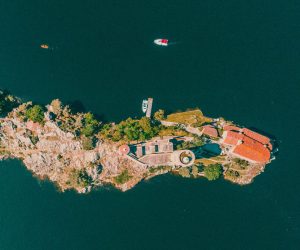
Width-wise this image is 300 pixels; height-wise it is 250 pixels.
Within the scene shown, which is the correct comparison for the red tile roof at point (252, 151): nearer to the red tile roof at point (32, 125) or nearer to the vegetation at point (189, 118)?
the vegetation at point (189, 118)

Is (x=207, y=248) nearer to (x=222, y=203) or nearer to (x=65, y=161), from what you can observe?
(x=222, y=203)

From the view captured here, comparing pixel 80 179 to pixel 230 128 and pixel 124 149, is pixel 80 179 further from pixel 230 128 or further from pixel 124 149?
pixel 230 128

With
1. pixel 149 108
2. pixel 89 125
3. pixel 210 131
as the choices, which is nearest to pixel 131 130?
pixel 149 108

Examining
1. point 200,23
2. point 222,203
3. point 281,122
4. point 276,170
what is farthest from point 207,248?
point 200,23

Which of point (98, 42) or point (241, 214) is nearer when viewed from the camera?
point (241, 214)

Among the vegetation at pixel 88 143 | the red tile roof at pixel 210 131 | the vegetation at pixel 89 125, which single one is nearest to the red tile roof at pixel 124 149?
the vegetation at pixel 88 143

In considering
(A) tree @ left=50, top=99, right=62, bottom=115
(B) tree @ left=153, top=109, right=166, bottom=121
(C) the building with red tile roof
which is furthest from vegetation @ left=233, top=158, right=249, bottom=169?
(A) tree @ left=50, top=99, right=62, bottom=115

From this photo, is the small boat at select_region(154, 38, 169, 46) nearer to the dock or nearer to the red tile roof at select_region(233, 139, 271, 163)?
the dock
